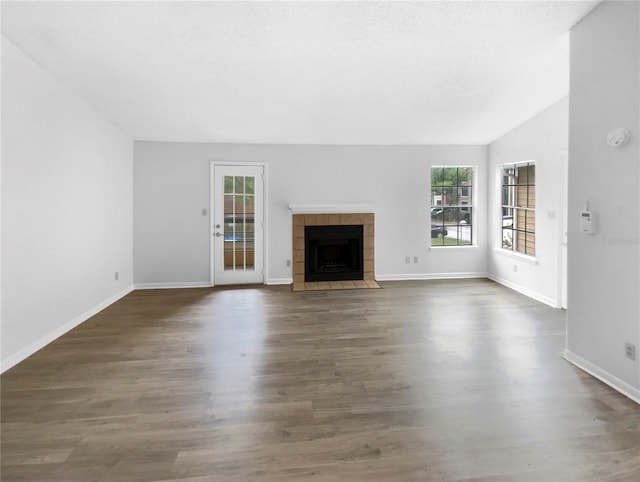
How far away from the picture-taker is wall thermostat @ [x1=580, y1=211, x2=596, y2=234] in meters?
2.82

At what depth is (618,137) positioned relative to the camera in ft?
8.41

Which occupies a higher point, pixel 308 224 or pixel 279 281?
pixel 308 224

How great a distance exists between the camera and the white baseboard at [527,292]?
15.9 ft

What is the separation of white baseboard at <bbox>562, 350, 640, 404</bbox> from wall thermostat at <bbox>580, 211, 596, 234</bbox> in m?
1.04

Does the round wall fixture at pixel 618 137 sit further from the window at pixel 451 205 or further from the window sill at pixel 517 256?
the window at pixel 451 205

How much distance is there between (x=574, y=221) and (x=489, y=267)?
3765 millimetres

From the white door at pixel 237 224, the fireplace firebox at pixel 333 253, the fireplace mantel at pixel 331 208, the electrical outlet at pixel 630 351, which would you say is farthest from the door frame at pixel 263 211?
the electrical outlet at pixel 630 351

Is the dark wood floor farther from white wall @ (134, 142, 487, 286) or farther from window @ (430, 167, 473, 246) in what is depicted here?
window @ (430, 167, 473, 246)

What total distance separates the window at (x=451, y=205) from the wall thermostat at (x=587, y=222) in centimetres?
376

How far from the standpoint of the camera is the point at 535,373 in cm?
286

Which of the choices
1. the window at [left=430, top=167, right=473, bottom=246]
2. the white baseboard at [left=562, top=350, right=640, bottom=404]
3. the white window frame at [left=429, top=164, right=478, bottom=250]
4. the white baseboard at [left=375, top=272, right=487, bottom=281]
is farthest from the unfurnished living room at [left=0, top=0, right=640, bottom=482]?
the window at [left=430, top=167, right=473, bottom=246]

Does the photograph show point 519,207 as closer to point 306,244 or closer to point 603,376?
point 306,244

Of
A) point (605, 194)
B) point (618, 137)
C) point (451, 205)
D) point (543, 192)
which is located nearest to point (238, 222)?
point (451, 205)

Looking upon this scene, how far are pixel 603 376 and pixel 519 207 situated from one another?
3623 millimetres
